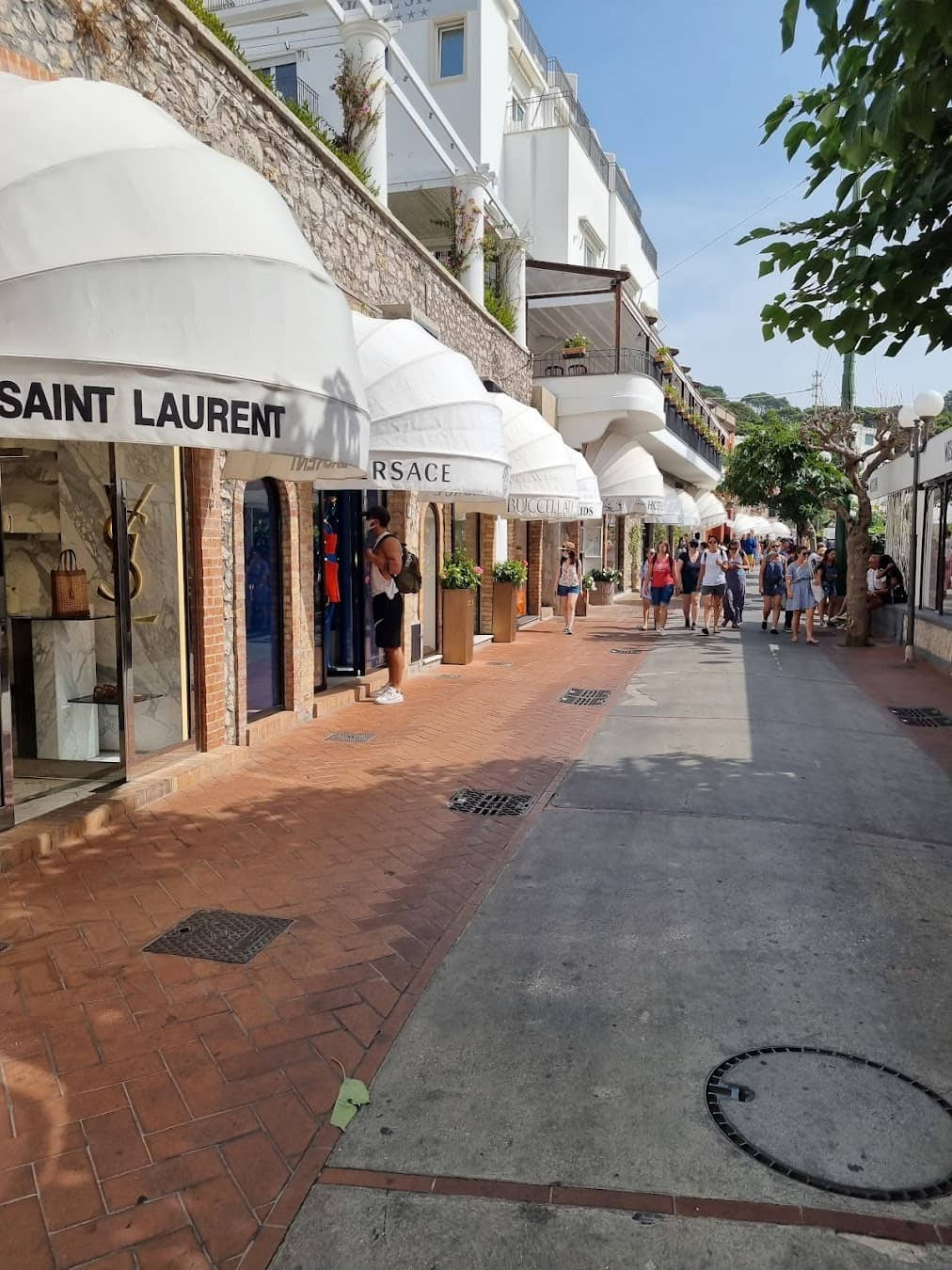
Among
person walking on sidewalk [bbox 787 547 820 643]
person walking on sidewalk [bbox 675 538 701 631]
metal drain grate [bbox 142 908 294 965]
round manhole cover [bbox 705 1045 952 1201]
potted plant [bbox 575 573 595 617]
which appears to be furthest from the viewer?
potted plant [bbox 575 573 595 617]

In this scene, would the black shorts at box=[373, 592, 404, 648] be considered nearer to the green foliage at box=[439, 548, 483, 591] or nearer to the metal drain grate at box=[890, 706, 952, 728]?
the green foliage at box=[439, 548, 483, 591]

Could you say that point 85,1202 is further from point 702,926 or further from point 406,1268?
point 702,926

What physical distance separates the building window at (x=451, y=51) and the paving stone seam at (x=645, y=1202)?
2629cm

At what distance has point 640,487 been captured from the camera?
24.1 meters

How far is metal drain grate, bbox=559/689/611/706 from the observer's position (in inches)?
415

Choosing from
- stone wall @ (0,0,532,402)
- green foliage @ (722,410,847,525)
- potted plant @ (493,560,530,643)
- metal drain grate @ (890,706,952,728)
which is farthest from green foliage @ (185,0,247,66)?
green foliage @ (722,410,847,525)

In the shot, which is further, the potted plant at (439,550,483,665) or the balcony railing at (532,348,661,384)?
the balcony railing at (532,348,661,384)

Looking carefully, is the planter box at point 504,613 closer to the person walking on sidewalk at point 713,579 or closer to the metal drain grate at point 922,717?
the person walking on sidewalk at point 713,579

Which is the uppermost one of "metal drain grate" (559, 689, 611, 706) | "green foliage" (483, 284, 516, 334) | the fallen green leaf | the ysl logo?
"green foliage" (483, 284, 516, 334)

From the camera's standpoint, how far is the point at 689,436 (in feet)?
109

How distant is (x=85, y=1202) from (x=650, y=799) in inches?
184

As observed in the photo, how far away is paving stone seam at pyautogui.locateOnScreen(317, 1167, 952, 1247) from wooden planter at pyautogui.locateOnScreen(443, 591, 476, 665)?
10597mm

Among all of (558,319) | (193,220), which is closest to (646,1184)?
(193,220)

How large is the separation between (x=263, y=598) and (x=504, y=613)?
306 inches
